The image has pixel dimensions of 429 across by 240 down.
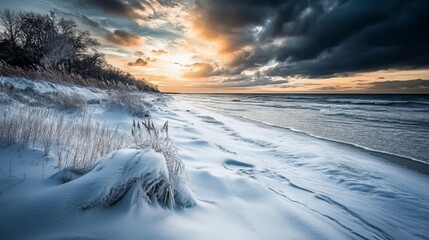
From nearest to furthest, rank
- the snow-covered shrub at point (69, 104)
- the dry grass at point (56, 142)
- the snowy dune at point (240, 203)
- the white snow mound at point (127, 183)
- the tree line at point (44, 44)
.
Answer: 1. the snowy dune at point (240, 203)
2. the white snow mound at point (127, 183)
3. the dry grass at point (56, 142)
4. the snow-covered shrub at point (69, 104)
5. the tree line at point (44, 44)

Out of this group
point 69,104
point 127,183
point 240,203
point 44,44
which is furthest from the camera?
point 44,44

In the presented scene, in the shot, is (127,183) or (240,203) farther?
(240,203)

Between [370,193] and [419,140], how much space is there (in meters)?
6.34

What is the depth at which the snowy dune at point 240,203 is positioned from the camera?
1.62 m

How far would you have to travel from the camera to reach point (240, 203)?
2.63m

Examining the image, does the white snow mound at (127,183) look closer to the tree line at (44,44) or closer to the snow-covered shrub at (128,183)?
the snow-covered shrub at (128,183)

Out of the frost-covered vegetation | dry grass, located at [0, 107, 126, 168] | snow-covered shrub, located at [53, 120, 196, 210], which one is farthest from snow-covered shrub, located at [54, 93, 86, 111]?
snow-covered shrub, located at [53, 120, 196, 210]

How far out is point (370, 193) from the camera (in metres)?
3.67

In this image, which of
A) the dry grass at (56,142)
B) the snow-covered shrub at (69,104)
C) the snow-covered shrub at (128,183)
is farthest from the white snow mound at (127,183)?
the snow-covered shrub at (69,104)

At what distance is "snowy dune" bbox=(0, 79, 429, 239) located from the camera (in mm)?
1623

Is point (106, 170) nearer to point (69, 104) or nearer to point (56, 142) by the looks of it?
point (56, 142)

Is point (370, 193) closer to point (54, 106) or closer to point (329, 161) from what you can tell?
point (329, 161)

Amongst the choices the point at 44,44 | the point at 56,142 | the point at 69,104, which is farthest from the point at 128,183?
the point at 44,44

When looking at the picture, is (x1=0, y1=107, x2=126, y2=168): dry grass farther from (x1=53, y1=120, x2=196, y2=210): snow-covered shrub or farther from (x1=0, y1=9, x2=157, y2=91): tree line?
(x1=0, y1=9, x2=157, y2=91): tree line
